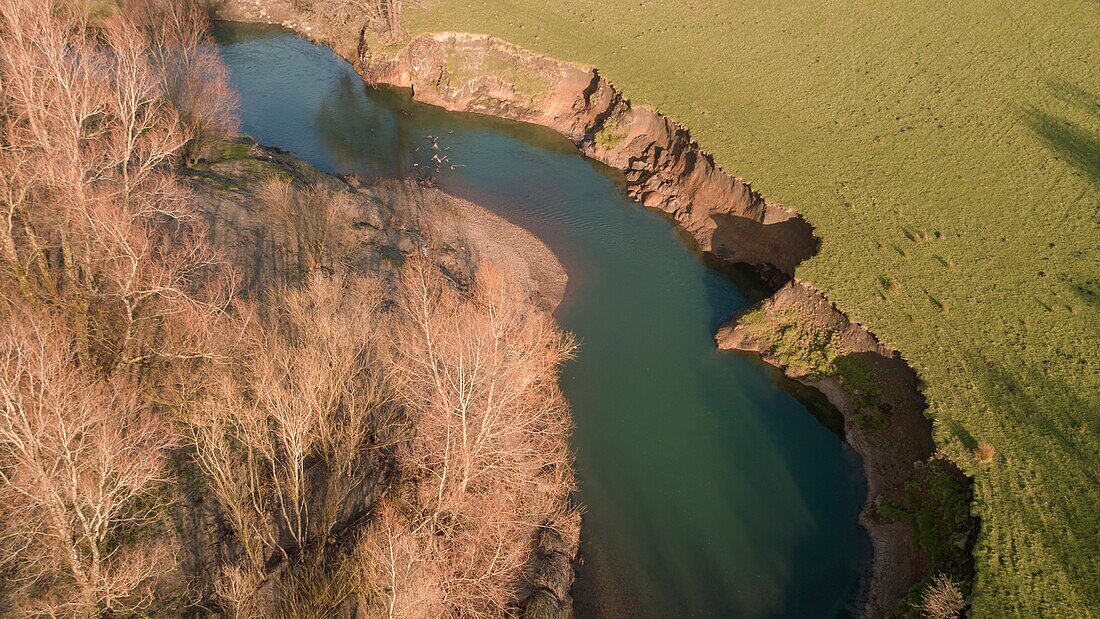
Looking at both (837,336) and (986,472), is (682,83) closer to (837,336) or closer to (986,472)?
(837,336)

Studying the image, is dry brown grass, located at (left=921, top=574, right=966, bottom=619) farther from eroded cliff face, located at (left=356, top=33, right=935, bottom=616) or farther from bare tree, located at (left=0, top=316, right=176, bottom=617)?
bare tree, located at (left=0, top=316, right=176, bottom=617)

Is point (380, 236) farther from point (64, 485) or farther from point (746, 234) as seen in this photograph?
point (64, 485)

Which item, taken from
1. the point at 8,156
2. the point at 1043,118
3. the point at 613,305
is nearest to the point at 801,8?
the point at 1043,118

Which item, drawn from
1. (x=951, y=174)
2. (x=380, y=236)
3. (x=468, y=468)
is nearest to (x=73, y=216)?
(x=468, y=468)

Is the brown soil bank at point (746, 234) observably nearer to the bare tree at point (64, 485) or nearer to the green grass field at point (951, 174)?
the green grass field at point (951, 174)

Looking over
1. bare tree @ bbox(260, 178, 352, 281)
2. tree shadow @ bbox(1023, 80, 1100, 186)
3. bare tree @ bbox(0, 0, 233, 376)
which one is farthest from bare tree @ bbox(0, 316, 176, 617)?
tree shadow @ bbox(1023, 80, 1100, 186)

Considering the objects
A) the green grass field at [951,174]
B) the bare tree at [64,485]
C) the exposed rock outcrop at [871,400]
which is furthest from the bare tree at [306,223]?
the green grass field at [951,174]
